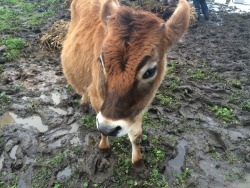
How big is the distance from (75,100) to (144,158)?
221 centimetres

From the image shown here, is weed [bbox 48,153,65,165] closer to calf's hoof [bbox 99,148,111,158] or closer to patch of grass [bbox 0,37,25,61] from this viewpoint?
calf's hoof [bbox 99,148,111,158]

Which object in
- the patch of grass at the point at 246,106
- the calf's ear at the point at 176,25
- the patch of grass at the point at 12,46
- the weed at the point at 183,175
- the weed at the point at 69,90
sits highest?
the calf's ear at the point at 176,25

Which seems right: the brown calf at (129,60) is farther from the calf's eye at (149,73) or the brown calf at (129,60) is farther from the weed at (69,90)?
the weed at (69,90)

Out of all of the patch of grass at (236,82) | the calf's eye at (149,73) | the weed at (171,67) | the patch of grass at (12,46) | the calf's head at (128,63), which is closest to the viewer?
the calf's head at (128,63)

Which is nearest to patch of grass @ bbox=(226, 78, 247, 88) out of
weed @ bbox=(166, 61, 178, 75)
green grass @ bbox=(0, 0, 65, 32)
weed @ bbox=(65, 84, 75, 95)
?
weed @ bbox=(166, 61, 178, 75)

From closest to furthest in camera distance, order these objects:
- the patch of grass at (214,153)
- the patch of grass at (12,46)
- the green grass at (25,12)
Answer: the patch of grass at (214,153), the patch of grass at (12,46), the green grass at (25,12)

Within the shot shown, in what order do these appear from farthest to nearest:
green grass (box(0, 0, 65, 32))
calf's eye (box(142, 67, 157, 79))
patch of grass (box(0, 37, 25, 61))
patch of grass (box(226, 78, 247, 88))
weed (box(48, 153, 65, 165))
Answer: green grass (box(0, 0, 65, 32)), patch of grass (box(0, 37, 25, 61)), patch of grass (box(226, 78, 247, 88)), weed (box(48, 153, 65, 165)), calf's eye (box(142, 67, 157, 79))

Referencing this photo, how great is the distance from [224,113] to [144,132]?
1758mm

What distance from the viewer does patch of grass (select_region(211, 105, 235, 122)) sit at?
5.33 metres

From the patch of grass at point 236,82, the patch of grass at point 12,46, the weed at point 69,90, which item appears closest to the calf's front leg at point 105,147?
the weed at point 69,90

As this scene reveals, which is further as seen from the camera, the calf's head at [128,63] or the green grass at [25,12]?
the green grass at [25,12]

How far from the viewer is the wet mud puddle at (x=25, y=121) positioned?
5.00 metres

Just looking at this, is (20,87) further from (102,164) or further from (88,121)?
(102,164)

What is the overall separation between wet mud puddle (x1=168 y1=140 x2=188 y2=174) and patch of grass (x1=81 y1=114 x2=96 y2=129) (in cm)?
156
